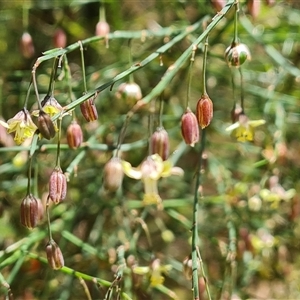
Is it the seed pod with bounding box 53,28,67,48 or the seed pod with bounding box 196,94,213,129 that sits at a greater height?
the seed pod with bounding box 196,94,213,129

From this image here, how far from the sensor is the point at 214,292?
1.84 meters

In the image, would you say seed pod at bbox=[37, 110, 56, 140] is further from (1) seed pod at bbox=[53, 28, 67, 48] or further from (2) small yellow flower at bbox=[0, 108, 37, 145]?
(1) seed pod at bbox=[53, 28, 67, 48]

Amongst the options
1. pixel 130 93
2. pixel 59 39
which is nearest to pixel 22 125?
pixel 130 93

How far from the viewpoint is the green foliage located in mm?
1562

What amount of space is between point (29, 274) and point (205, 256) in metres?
0.60

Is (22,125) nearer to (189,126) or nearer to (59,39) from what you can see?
(189,126)

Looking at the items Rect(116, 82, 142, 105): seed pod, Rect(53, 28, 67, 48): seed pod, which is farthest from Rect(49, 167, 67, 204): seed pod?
Rect(53, 28, 67, 48): seed pod

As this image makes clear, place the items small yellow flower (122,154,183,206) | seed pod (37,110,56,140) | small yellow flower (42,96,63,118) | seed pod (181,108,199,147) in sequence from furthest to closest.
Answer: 1. small yellow flower (122,154,183,206)
2. seed pod (181,108,199,147)
3. small yellow flower (42,96,63,118)
4. seed pod (37,110,56,140)

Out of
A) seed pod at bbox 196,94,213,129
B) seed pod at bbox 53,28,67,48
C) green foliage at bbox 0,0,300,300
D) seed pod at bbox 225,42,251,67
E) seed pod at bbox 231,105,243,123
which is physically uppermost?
seed pod at bbox 225,42,251,67

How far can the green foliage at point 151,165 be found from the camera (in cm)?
156

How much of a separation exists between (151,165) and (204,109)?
264 mm

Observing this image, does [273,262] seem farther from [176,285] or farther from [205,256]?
[176,285]

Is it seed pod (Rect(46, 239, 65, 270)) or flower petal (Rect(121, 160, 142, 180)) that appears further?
flower petal (Rect(121, 160, 142, 180))

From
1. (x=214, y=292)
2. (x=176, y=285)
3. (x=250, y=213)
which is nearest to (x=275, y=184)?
(x=250, y=213)
